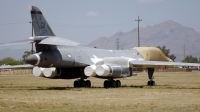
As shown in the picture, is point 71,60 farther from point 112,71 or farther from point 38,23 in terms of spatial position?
point 38,23

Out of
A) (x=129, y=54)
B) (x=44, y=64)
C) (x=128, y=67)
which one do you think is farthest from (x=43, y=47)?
(x=129, y=54)

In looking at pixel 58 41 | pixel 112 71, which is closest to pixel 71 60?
pixel 112 71

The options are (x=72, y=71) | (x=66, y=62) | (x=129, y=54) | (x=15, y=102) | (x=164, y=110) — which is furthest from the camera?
(x=129, y=54)

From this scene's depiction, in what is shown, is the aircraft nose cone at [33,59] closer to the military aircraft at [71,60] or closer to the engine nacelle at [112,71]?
the military aircraft at [71,60]

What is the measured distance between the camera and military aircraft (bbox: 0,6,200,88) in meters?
31.4

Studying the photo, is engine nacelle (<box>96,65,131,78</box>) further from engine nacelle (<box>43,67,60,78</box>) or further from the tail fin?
the tail fin

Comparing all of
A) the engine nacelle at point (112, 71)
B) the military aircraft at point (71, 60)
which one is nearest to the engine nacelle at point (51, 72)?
the military aircraft at point (71, 60)

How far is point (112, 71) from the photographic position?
35.0 m

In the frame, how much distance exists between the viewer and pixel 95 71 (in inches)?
1363

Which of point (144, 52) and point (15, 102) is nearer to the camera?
point (15, 102)

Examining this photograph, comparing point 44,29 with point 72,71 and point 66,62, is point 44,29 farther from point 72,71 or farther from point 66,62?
point 72,71

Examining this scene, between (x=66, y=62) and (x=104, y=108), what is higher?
(x=66, y=62)

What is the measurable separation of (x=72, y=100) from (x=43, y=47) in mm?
8380

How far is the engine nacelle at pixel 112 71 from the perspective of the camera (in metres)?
34.4
